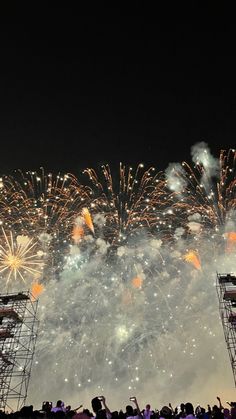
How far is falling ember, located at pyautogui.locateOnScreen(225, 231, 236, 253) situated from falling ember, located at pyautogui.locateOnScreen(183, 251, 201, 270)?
2.14m

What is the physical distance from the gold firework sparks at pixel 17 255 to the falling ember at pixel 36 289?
188 centimetres

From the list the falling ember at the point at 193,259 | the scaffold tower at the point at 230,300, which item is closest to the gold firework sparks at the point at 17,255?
the falling ember at the point at 193,259

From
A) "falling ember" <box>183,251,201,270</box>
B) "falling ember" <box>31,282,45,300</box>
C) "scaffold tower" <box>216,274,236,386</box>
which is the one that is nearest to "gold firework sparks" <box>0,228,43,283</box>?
"falling ember" <box>31,282,45,300</box>

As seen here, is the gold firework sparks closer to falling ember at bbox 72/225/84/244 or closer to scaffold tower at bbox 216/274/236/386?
falling ember at bbox 72/225/84/244

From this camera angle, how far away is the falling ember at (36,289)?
87.3ft

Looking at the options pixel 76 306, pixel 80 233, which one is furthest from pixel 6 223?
pixel 76 306

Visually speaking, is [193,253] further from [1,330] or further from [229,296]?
[1,330]

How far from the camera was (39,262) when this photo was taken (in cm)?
2517

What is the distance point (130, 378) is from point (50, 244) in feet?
36.8

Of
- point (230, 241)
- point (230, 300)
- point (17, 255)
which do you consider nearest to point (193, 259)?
point (230, 241)

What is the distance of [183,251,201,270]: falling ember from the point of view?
2669 centimetres

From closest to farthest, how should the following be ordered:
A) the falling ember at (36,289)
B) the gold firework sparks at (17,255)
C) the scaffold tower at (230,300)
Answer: the scaffold tower at (230,300)
the gold firework sparks at (17,255)
the falling ember at (36,289)

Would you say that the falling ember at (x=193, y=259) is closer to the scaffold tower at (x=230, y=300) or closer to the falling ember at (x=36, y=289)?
the scaffold tower at (x=230, y=300)

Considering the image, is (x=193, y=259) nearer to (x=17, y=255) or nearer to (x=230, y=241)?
(x=230, y=241)
